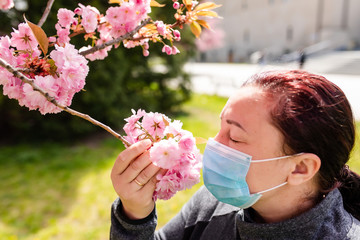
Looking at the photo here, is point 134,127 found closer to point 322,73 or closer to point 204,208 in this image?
point 204,208

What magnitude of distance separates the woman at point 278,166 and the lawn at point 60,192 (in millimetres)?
1464

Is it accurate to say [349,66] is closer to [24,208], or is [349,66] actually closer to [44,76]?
[24,208]

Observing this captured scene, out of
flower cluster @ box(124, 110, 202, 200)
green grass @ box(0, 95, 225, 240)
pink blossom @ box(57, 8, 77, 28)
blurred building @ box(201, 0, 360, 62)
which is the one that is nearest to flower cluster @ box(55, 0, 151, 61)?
pink blossom @ box(57, 8, 77, 28)

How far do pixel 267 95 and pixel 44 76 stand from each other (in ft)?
2.50

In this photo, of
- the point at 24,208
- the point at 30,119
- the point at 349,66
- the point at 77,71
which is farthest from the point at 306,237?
the point at 349,66

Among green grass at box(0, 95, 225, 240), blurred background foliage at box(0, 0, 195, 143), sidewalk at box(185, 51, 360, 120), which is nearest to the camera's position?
green grass at box(0, 95, 225, 240)

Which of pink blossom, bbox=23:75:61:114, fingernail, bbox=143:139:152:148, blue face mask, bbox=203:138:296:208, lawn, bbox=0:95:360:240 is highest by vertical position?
pink blossom, bbox=23:75:61:114

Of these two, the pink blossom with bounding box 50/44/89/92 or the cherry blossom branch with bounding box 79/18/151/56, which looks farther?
the cherry blossom branch with bounding box 79/18/151/56

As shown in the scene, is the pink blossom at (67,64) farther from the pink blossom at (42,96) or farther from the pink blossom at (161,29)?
the pink blossom at (161,29)

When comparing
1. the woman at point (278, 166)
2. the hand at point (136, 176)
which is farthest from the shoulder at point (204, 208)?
the hand at point (136, 176)

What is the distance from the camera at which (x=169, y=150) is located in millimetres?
939

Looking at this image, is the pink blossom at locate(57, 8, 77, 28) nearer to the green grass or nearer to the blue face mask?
the blue face mask

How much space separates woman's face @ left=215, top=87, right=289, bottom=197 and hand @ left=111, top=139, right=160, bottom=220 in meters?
0.36

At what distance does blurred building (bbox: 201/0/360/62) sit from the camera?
2717 cm
